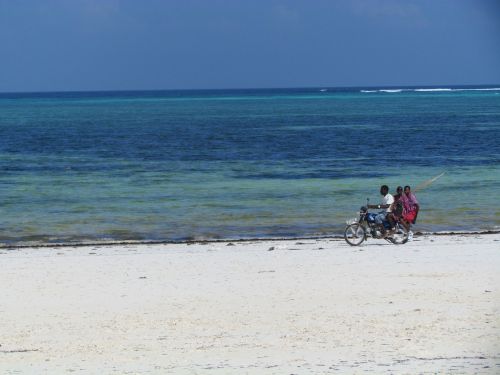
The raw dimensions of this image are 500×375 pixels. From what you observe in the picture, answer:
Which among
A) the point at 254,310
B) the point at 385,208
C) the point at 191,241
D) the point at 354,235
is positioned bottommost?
the point at 254,310

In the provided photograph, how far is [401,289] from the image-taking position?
15.7 m

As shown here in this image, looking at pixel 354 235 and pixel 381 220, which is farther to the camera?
pixel 354 235

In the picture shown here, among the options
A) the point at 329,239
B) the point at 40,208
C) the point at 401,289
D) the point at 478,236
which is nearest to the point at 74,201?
the point at 40,208

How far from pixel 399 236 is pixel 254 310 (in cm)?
717

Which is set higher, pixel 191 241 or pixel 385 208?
pixel 385 208

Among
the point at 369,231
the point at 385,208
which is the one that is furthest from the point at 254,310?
the point at 369,231

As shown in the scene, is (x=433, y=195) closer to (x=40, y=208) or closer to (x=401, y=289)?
(x=40, y=208)

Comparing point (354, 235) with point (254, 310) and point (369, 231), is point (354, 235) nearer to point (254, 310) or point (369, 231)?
point (369, 231)

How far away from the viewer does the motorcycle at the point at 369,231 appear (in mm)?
20438

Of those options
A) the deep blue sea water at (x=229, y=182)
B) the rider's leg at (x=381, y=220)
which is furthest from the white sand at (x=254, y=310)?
the deep blue sea water at (x=229, y=182)

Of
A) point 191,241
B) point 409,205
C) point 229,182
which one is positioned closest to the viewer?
point 409,205

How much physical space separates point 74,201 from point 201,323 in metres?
18.8

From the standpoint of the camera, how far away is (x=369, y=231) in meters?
20.7

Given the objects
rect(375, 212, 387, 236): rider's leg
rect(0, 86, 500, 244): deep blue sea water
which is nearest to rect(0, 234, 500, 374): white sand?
rect(375, 212, 387, 236): rider's leg
